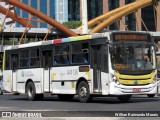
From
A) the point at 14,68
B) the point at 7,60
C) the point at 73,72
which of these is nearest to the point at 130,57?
the point at 73,72

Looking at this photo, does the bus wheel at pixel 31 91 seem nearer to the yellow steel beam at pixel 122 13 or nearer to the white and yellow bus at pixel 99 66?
the white and yellow bus at pixel 99 66

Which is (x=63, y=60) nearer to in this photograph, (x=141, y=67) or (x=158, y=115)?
(x=141, y=67)

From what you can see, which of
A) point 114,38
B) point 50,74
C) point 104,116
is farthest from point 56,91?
point 104,116

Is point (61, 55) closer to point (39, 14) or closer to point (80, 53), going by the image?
point (80, 53)

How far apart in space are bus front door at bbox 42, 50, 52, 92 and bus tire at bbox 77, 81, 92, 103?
281cm

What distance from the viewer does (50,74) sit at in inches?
953

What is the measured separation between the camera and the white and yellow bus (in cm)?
2047

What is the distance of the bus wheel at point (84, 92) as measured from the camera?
21.4m

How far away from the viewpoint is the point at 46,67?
968 inches

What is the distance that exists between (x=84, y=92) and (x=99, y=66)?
1514 mm

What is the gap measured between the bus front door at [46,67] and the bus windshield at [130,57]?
485 centimetres

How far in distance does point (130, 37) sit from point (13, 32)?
79.1 metres

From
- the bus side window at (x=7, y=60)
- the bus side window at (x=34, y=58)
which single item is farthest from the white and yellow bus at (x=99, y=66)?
the bus side window at (x=7, y=60)

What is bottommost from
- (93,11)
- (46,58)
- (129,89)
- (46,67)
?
(129,89)
